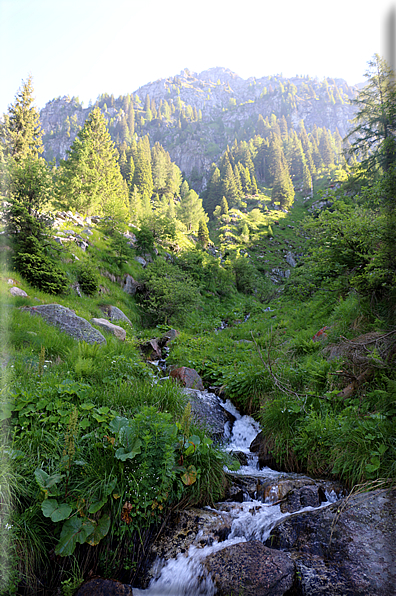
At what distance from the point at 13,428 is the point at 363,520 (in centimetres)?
418

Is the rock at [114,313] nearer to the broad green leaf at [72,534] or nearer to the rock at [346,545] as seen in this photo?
the broad green leaf at [72,534]

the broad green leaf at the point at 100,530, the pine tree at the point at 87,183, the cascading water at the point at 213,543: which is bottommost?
the cascading water at the point at 213,543

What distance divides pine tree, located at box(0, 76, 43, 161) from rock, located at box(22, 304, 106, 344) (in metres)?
27.8

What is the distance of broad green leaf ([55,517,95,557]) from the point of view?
8.71ft

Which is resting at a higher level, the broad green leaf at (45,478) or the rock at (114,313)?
the rock at (114,313)

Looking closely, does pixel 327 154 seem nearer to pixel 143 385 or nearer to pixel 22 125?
pixel 22 125

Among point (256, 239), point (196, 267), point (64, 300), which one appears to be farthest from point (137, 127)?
point (64, 300)

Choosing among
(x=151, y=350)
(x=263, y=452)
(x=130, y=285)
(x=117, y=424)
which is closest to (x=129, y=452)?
(x=117, y=424)

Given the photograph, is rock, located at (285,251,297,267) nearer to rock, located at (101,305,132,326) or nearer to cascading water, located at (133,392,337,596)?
rock, located at (101,305,132,326)

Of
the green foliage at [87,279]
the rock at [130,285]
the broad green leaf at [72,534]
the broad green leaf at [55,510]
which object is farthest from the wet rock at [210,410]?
the rock at [130,285]

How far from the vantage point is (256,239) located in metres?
52.2

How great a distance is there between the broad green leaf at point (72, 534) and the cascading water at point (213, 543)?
81 cm

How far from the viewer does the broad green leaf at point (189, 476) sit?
346 centimetres

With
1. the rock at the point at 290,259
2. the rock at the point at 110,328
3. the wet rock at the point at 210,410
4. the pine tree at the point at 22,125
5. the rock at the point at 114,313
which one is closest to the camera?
the wet rock at the point at 210,410
